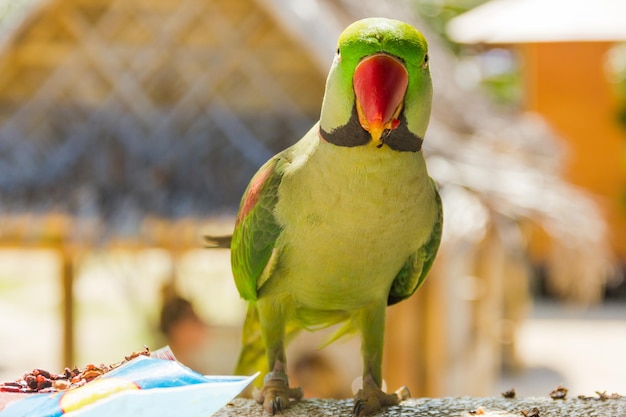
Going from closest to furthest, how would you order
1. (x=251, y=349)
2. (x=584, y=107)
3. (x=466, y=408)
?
(x=466, y=408) → (x=251, y=349) → (x=584, y=107)

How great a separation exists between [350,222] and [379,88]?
34 cm

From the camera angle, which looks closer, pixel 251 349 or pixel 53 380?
pixel 53 380

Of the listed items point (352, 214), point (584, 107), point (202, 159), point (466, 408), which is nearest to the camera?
point (352, 214)

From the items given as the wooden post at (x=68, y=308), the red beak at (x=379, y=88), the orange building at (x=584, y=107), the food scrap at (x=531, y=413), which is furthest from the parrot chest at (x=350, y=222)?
the orange building at (x=584, y=107)

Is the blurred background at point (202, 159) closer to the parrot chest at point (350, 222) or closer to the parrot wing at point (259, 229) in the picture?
the parrot wing at point (259, 229)

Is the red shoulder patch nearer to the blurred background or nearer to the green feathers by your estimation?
the green feathers

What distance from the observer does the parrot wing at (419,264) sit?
1.95 meters

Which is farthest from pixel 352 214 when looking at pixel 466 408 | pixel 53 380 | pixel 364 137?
pixel 53 380

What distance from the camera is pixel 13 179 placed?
403cm

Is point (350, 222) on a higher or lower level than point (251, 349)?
higher

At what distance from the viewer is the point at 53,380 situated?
5.33 feet

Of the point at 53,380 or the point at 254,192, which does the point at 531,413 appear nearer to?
the point at 254,192

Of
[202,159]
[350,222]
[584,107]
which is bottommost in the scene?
[350,222]

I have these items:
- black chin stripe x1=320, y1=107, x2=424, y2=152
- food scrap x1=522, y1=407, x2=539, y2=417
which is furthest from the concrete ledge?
black chin stripe x1=320, y1=107, x2=424, y2=152
